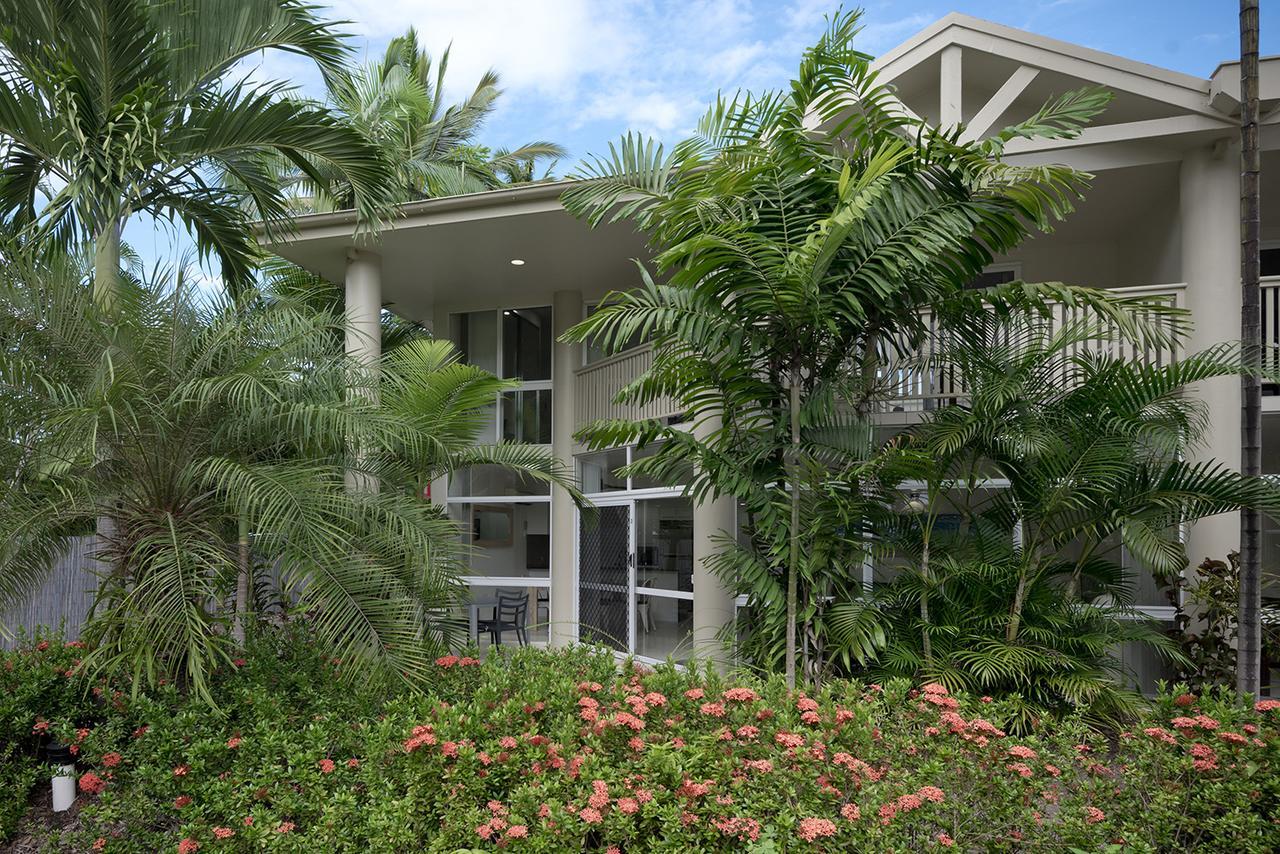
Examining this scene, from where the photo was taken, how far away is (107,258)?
632 cm

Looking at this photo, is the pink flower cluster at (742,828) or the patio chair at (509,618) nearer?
the pink flower cluster at (742,828)

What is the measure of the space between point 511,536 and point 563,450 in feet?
4.69

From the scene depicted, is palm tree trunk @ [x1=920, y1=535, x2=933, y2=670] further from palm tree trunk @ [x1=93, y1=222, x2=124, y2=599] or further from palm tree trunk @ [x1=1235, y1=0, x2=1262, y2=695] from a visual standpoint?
palm tree trunk @ [x1=93, y1=222, x2=124, y2=599]

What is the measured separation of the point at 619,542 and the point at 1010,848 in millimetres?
7074

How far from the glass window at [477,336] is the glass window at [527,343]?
174 mm

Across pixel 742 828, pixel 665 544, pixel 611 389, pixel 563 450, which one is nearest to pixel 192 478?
pixel 742 828

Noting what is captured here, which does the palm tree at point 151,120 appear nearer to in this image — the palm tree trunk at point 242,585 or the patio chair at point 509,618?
the palm tree trunk at point 242,585

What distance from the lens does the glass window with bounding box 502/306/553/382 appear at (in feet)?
40.0

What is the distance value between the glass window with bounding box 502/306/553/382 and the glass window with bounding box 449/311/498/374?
174mm

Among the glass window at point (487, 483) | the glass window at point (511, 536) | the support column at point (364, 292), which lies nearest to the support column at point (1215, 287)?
the glass window at point (511, 536)

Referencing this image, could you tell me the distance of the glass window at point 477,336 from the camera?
40.6 ft

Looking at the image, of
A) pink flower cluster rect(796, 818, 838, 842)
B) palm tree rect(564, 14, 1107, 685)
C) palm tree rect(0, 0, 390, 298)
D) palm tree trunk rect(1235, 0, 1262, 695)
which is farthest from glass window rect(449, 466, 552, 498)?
pink flower cluster rect(796, 818, 838, 842)

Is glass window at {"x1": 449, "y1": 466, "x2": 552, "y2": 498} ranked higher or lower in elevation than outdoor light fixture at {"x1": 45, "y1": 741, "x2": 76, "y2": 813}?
higher

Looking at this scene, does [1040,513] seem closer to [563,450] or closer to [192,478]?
[192,478]
